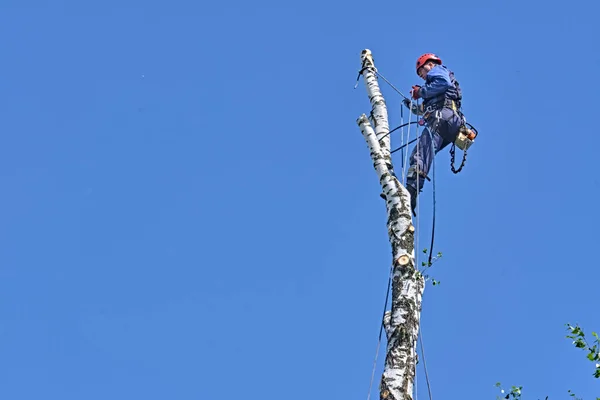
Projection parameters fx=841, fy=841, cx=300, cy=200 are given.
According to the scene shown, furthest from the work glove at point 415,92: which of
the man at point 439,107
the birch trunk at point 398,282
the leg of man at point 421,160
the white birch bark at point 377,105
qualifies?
the birch trunk at point 398,282

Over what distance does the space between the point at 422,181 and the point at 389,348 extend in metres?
2.44

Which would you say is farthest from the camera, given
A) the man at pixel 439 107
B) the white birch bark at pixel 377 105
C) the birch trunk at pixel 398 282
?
the man at pixel 439 107

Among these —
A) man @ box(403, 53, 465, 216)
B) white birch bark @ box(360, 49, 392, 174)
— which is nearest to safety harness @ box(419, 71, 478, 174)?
man @ box(403, 53, 465, 216)

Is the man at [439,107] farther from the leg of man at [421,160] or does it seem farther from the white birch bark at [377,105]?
the white birch bark at [377,105]

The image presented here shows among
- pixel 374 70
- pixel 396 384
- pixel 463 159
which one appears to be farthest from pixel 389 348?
pixel 463 159

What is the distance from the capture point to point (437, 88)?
754 centimetres

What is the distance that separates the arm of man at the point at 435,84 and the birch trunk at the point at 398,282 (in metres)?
1.40

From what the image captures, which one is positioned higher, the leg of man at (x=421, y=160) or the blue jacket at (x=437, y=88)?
the blue jacket at (x=437, y=88)

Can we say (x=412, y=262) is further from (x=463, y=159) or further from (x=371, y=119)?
(x=463, y=159)

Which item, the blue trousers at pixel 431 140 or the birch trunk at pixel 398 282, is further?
the blue trousers at pixel 431 140

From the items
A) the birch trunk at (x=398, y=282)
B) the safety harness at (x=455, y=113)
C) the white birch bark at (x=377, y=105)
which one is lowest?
the birch trunk at (x=398, y=282)

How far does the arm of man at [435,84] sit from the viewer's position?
24.7ft

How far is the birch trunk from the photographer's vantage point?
15.0 ft

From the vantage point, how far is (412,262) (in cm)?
515
